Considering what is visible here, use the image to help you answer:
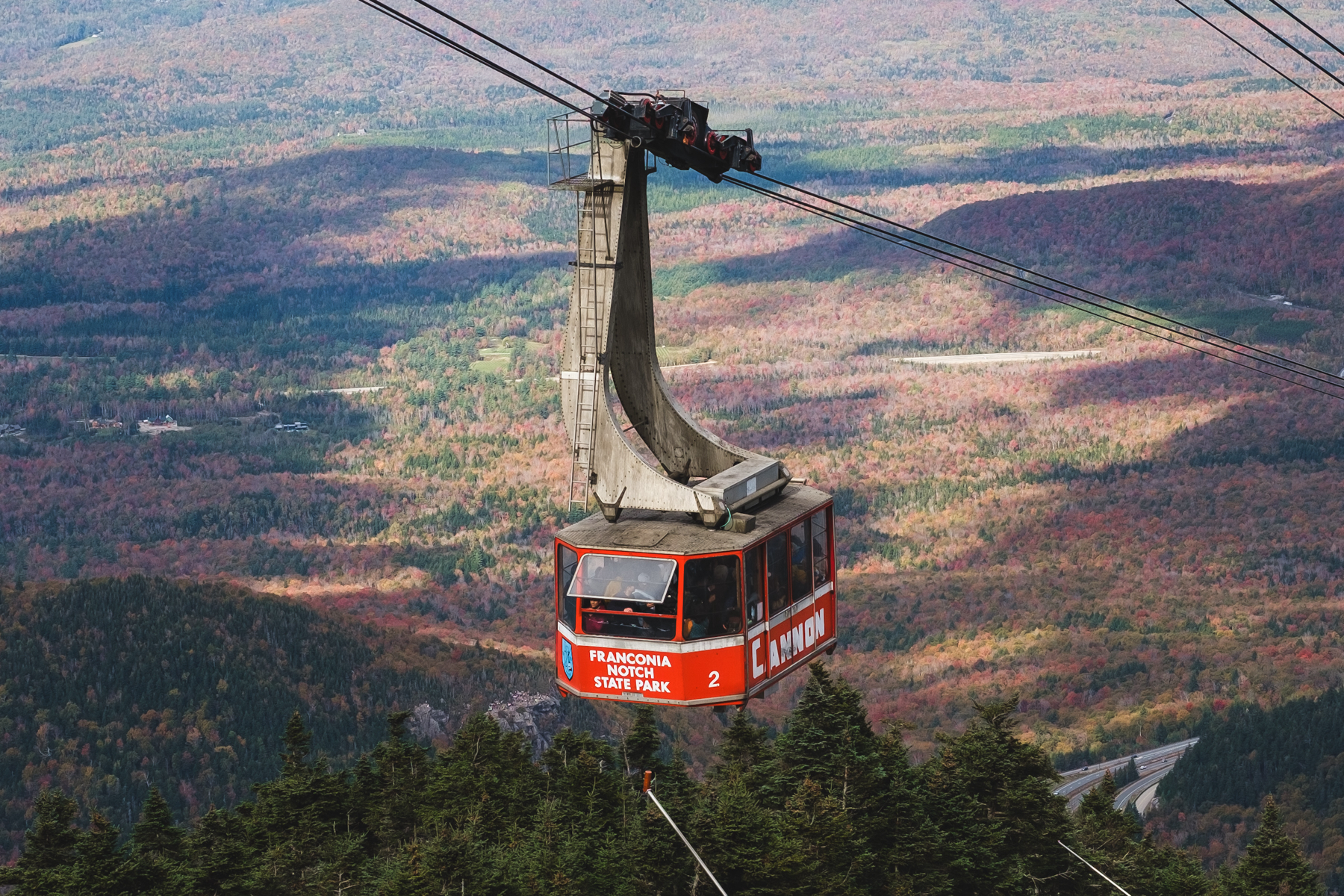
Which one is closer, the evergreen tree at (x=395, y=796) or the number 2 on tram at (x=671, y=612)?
the number 2 on tram at (x=671, y=612)

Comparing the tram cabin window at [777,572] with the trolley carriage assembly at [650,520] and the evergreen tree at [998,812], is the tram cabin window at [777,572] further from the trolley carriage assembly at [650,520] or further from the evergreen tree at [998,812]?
the evergreen tree at [998,812]

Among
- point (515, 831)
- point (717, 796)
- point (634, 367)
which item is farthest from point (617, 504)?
point (515, 831)

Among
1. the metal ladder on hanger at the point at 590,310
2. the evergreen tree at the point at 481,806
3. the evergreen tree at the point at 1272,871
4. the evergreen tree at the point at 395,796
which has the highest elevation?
the metal ladder on hanger at the point at 590,310

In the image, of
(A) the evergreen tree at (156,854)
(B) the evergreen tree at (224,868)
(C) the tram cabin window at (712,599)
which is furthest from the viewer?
(B) the evergreen tree at (224,868)

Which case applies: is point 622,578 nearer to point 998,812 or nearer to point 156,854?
point 998,812

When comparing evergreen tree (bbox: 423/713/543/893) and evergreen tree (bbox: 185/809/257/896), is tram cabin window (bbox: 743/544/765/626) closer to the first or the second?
evergreen tree (bbox: 423/713/543/893)

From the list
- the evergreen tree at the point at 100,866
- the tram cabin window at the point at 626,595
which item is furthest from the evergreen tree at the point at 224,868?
the tram cabin window at the point at 626,595

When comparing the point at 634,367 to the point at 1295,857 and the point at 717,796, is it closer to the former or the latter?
the point at 717,796
